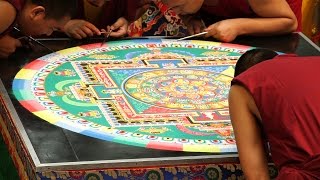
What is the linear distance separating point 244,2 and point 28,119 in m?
1.57

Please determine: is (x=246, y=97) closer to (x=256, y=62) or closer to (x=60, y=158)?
(x=256, y=62)

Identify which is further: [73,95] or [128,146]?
[73,95]

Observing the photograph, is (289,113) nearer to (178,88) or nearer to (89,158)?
(89,158)

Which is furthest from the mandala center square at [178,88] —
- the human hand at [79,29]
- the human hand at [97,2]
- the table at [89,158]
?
the human hand at [97,2]

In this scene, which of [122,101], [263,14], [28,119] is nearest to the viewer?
[28,119]

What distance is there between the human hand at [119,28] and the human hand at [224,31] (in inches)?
15.4

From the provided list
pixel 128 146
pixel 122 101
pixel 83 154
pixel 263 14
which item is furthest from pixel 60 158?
pixel 263 14

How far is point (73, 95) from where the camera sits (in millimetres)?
2705

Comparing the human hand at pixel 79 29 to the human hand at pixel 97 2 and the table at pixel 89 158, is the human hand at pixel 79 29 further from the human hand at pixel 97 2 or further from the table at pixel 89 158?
the table at pixel 89 158

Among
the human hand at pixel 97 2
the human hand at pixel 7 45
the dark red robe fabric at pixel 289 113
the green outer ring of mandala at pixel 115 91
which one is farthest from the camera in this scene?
the human hand at pixel 97 2

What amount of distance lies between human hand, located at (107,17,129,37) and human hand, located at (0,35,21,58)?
497mm

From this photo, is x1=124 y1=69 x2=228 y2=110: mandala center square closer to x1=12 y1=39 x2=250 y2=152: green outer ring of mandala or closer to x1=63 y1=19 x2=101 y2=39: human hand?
x1=12 y1=39 x2=250 y2=152: green outer ring of mandala

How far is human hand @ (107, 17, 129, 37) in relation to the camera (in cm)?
352

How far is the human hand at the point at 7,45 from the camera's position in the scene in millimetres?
3090
